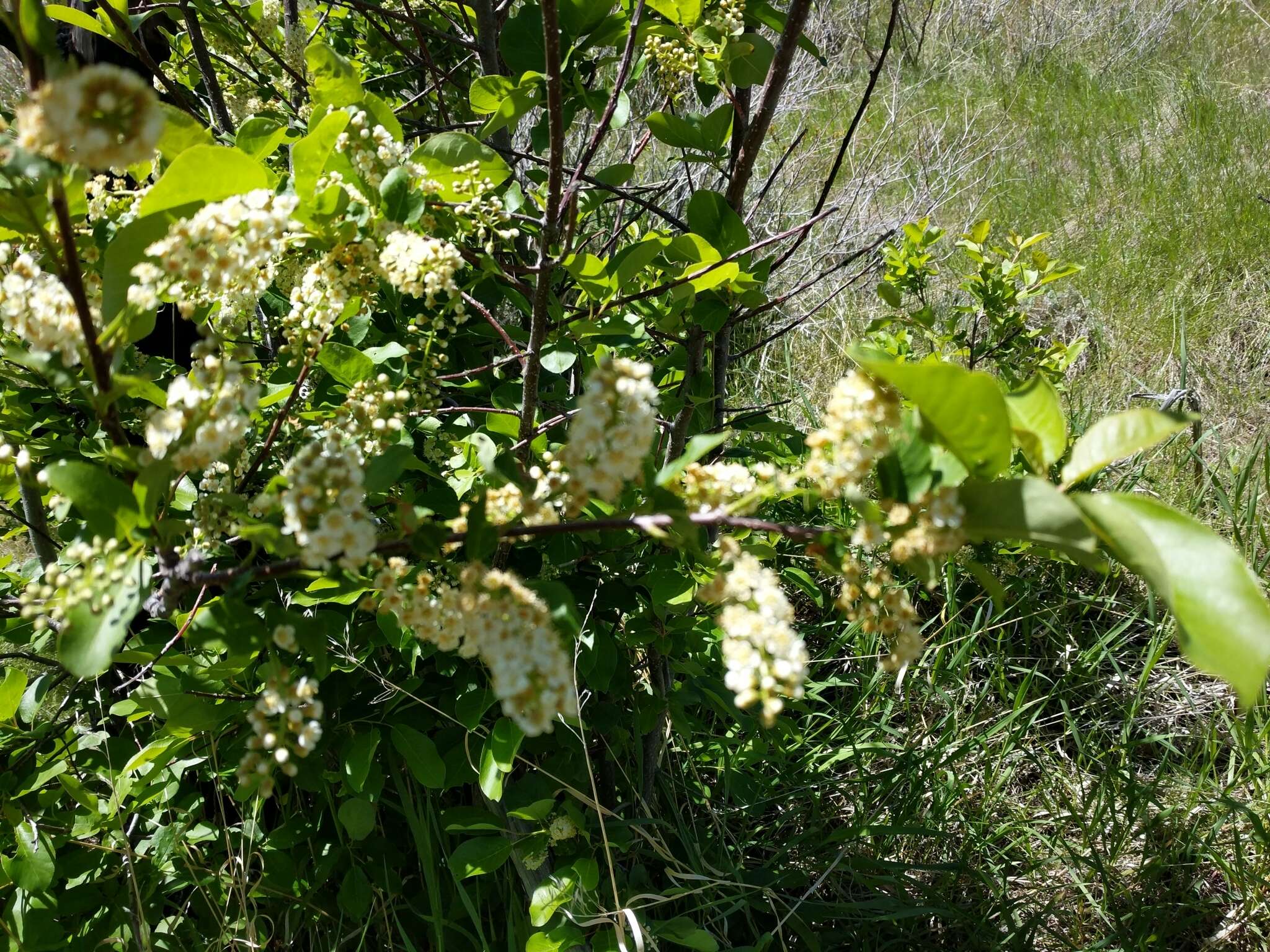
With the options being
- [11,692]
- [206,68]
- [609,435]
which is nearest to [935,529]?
Result: [609,435]

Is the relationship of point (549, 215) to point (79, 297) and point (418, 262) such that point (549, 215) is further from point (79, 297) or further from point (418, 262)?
point (79, 297)

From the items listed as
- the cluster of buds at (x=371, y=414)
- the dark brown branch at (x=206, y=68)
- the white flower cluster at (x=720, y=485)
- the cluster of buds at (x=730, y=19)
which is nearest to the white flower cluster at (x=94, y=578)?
the cluster of buds at (x=371, y=414)

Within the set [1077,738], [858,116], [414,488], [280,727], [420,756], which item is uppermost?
[858,116]

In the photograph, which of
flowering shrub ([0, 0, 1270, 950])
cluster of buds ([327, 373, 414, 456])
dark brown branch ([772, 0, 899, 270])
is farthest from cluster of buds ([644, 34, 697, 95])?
cluster of buds ([327, 373, 414, 456])

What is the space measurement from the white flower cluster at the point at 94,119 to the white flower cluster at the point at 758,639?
16.2 inches

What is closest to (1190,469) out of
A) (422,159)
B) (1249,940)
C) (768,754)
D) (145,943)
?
(1249,940)

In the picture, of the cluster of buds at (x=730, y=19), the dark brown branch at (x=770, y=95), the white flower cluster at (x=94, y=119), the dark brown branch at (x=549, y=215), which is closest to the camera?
the white flower cluster at (x=94, y=119)

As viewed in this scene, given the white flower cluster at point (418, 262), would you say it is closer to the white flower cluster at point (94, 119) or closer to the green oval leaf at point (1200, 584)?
the white flower cluster at point (94, 119)

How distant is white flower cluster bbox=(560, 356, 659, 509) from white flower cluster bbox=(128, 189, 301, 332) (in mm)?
244

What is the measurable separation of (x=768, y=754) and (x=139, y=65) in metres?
1.65

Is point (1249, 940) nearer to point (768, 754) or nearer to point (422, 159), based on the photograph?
point (768, 754)

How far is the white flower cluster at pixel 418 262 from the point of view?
713mm

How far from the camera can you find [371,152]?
2.53 feet

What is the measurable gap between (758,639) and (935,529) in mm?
130
